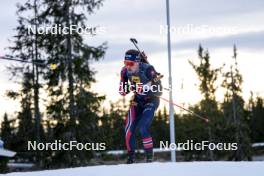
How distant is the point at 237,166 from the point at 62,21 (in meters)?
20.0

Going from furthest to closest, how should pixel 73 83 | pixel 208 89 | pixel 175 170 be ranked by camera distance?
1. pixel 208 89
2. pixel 73 83
3. pixel 175 170

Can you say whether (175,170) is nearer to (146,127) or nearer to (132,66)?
(146,127)

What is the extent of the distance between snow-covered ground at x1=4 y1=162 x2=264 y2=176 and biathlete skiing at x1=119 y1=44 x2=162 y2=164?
1599mm

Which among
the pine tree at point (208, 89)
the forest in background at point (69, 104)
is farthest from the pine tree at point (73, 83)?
the pine tree at point (208, 89)

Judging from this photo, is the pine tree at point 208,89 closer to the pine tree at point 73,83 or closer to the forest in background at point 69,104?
the forest in background at point 69,104

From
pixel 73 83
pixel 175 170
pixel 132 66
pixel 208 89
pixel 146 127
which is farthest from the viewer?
pixel 208 89

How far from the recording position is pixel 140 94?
33.3ft

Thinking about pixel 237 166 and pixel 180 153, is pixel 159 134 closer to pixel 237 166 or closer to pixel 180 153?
pixel 180 153

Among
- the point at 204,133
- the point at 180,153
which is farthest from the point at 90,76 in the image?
the point at 180,153

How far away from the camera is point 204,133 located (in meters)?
40.2

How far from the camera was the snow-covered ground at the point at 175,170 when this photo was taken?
7.98 meters

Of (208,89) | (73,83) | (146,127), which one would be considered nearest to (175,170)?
(146,127)

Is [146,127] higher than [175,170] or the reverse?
higher

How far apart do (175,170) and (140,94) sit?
2360mm
